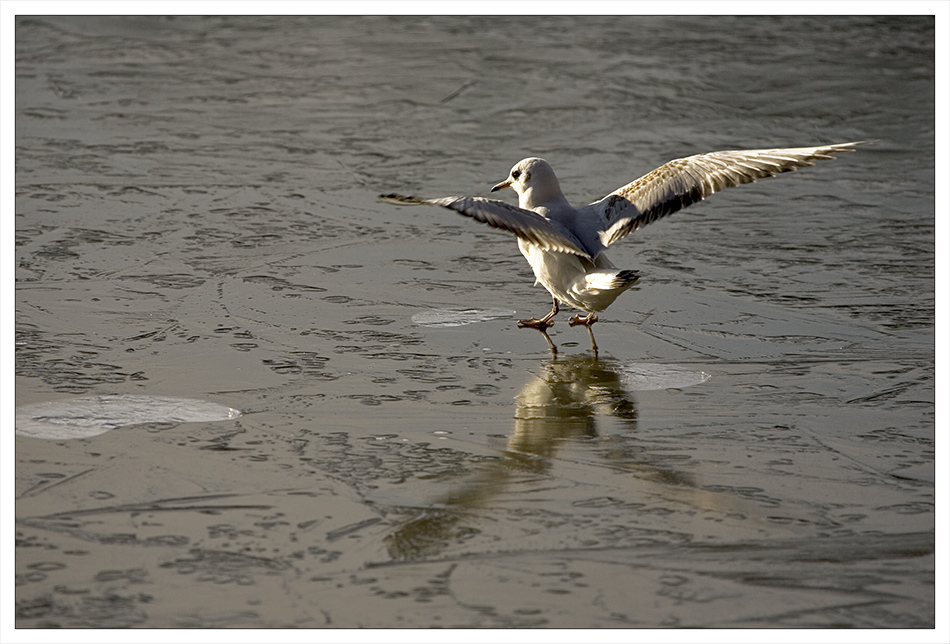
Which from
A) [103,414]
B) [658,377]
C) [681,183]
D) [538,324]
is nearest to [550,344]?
[538,324]

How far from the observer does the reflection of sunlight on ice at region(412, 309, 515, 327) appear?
17.9 feet

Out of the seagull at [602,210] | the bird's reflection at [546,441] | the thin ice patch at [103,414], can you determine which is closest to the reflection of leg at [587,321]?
the seagull at [602,210]

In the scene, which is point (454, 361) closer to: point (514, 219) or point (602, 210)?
point (514, 219)

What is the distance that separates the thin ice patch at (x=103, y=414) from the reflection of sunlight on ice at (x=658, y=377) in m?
1.60

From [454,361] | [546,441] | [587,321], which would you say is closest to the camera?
[546,441]

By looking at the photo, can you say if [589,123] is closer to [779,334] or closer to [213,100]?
[213,100]

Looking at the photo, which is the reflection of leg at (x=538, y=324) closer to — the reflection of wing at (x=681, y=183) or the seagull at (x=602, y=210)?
the seagull at (x=602, y=210)

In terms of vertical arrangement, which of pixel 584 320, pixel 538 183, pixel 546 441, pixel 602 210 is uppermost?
pixel 538 183

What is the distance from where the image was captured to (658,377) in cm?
489

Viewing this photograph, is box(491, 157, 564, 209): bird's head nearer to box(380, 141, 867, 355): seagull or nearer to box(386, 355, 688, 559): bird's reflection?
box(380, 141, 867, 355): seagull

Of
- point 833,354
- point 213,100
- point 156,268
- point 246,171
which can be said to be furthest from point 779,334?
point 213,100

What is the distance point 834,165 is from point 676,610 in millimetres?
5825

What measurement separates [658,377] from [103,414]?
2179 mm

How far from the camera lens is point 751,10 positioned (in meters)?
12.7
